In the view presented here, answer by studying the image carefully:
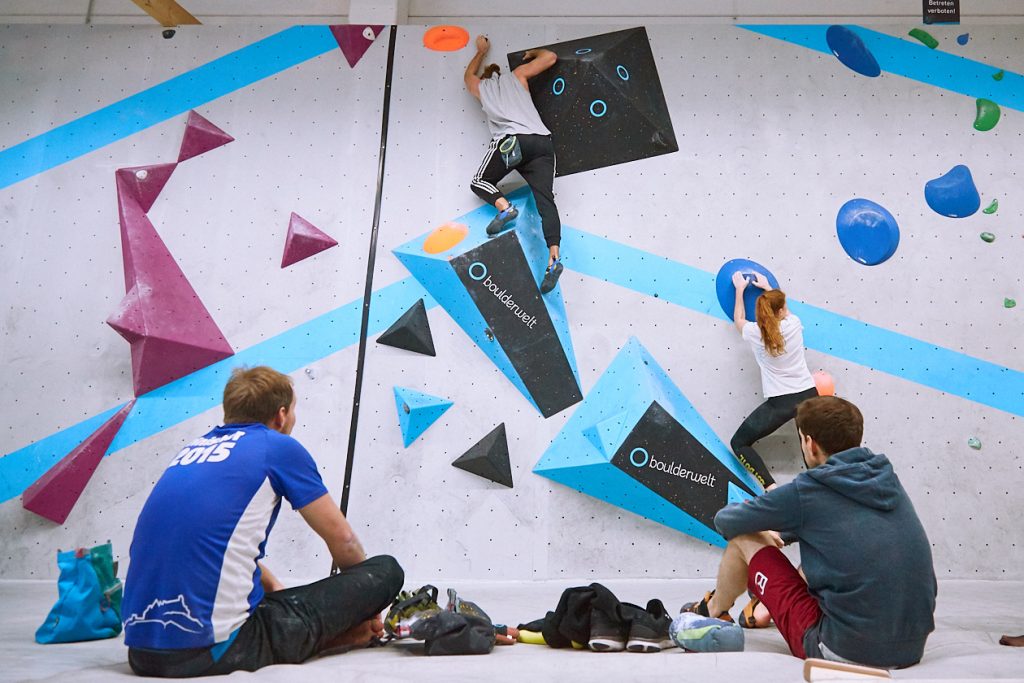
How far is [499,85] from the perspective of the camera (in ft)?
12.1

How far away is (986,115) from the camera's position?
12.3ft

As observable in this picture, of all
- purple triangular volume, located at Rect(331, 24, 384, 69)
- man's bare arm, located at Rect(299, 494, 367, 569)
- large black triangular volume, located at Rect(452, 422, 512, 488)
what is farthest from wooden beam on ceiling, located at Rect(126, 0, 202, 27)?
man's bare arm, located at Rect(299, 494, 367, 569)

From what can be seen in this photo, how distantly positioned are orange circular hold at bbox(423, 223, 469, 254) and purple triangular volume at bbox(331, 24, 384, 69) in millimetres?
982

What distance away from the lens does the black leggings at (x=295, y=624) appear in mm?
1544

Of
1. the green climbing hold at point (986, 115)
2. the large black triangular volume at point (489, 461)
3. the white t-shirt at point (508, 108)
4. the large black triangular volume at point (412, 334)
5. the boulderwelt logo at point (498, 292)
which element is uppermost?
the green climbing hold at point (986, 115)

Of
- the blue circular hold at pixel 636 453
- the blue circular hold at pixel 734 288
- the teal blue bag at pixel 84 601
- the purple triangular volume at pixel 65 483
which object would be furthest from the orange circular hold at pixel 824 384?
the purple triangular volume at pixel 65 483

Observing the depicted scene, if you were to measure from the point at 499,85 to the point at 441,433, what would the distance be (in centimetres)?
162

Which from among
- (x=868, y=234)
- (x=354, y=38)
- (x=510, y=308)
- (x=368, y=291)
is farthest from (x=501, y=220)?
(x=868, y=234)

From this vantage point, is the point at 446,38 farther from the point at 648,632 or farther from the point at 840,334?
the point at 648,632

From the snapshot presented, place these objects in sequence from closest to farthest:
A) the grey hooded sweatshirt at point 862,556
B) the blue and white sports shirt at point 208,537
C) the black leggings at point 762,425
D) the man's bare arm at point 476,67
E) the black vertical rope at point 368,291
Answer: the blue and white sports shirt at point 208,537, the grey hooded sweatshirt at point 862,556, the black leggings at point 762,425, the black vertical rope at point 368,291, the man's bare arm at point 476,67

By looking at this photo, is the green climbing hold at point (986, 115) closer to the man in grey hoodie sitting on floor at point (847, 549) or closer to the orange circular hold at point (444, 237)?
the orange circular hold at point (444, 237)

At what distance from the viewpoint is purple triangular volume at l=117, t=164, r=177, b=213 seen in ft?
12.1

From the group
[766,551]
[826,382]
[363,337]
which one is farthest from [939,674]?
[363,337]

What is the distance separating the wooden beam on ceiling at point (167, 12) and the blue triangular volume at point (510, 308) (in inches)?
69.1
